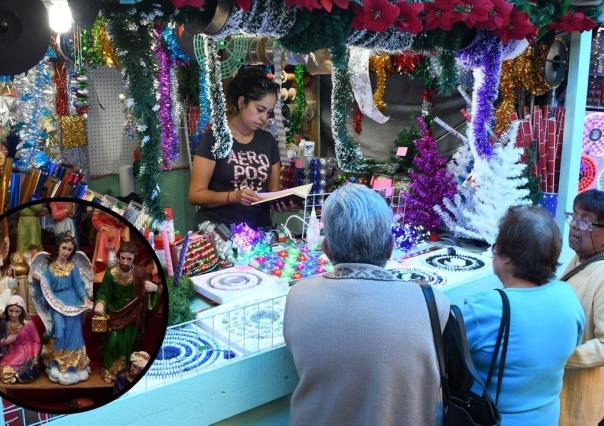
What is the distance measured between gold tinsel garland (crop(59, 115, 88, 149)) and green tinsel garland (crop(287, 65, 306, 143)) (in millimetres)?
1823

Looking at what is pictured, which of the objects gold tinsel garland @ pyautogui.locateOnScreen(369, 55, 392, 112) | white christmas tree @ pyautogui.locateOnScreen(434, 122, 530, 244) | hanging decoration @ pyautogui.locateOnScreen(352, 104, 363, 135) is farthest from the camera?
hanging decoration @ pyautogui.locateOnScreen(352, 104, 363, 135)

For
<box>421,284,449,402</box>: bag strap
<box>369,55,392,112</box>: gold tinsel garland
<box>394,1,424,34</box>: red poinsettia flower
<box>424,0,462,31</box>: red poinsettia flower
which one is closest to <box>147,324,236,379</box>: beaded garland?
<box>421,284,449,402</box>: bag strap

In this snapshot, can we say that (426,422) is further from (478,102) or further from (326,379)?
(478,102)

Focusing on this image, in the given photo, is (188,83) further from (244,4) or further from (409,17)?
(244,4)

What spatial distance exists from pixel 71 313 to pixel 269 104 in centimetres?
197

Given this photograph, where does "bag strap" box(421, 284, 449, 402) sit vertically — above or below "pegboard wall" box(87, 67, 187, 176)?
below

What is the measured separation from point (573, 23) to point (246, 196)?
6.23 ft

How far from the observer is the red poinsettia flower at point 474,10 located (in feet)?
7.32

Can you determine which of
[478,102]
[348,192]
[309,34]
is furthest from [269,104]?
[348,192]

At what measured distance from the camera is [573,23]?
2.78 metres

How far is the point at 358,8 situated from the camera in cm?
196

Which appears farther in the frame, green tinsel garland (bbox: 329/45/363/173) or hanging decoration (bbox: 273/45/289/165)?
hanging decoration (bbox: 273/45/289/165)

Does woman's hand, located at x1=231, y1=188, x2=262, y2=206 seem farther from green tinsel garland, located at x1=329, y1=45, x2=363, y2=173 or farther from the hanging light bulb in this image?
the hanging light bulb

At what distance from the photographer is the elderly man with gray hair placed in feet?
3.83
